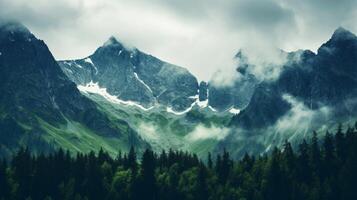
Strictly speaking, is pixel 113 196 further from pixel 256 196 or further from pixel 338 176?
pixel 338 176

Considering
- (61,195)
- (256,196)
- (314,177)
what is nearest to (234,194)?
(256,196)

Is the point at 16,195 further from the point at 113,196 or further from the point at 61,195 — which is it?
the point at 113,196

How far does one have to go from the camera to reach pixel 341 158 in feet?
650

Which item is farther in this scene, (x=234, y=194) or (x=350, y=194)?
(x=234, y=194)

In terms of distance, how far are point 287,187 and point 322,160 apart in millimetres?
14935

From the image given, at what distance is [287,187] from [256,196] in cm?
910

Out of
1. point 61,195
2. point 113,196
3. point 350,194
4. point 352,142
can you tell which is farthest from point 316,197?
point 61,195

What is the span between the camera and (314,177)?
637ft

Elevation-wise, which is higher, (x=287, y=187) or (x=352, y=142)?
(x=352, y=142)

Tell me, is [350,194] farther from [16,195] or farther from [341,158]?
[16,195]

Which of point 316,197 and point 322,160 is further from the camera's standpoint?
point 322,160

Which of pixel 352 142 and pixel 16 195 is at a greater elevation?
pixel 352 142

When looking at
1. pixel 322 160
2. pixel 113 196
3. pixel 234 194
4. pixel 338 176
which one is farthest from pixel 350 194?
pixel 113 196

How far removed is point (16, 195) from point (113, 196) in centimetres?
2776
